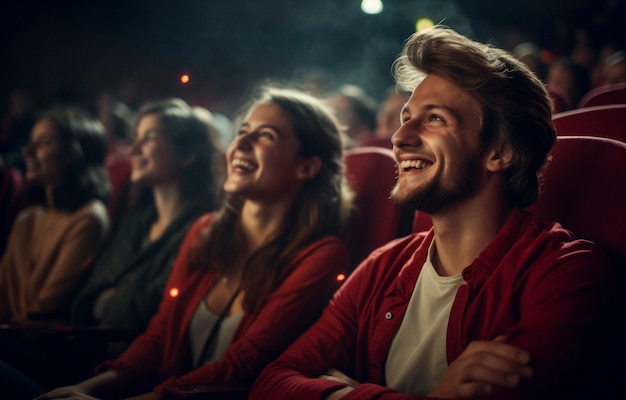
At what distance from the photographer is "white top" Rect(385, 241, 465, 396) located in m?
1.16

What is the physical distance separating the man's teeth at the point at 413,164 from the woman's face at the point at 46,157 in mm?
1711

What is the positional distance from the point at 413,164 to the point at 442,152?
2.5 inches

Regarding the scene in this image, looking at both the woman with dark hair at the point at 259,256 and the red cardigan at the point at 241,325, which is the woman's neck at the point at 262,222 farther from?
the red cardigan at the point at 241,325

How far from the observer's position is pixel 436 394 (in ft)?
3.33

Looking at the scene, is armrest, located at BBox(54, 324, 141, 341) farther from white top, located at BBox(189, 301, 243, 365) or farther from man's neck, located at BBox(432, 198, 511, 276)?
man's neck, located at BBox(432, 198, 511, 276)

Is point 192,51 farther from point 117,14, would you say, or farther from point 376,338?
point 376,338

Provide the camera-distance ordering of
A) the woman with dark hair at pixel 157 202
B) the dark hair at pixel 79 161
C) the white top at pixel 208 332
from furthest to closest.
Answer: the dark hair at pixel 79 161 < the woman with dark hair at pixel 157 202 < the white top at pixel 208 332

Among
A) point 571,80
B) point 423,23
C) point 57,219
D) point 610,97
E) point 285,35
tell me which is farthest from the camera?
point 285,35

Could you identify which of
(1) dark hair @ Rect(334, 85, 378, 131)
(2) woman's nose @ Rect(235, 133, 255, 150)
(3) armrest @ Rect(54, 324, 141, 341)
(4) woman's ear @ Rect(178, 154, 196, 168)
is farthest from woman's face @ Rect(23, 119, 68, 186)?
(1) dark hair @ Rect(334, 85, 378, 131)

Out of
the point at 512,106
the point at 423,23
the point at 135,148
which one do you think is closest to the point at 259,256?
the point at 512,106

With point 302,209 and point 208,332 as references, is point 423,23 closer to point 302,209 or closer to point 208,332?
point 302,209

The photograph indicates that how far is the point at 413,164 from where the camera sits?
4.00ft

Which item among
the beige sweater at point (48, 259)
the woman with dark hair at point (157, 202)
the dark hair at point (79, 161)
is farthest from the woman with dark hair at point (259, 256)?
the dark hair at point (79, 161)

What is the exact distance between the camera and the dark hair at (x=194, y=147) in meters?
2.32
